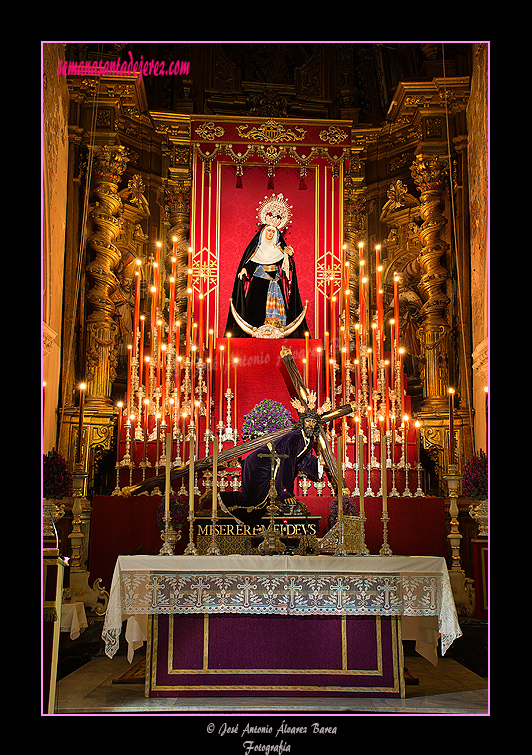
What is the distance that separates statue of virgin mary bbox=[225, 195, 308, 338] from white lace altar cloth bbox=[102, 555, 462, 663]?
6399 mm

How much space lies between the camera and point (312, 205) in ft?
36.8

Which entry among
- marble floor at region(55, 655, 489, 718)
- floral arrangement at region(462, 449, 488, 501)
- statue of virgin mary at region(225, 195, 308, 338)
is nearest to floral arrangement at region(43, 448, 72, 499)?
marble floor at region(55, 655, 489, 718)

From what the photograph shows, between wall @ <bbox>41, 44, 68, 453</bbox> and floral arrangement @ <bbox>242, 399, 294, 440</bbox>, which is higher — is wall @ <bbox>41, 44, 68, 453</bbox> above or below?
above

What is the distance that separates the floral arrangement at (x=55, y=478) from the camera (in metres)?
6.31

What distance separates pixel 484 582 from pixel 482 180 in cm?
505

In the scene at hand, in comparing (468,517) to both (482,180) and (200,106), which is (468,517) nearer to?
(482,180)

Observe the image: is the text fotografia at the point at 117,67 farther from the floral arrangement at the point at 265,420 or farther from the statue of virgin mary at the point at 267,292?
the floral arrangement at the point at 265,420

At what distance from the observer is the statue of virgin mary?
10555 mm

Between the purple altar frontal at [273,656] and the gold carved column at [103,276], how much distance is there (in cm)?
517

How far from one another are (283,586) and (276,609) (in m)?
0.14

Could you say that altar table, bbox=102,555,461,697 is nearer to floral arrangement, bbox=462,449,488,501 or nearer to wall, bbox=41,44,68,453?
floral arrangement, bbox=462,449,488,501

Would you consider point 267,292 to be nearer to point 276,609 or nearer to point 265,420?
point 265,420

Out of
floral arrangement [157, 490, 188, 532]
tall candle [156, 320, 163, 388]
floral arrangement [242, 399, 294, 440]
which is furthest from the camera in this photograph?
→ tall candle [156, 320, 163, 388]

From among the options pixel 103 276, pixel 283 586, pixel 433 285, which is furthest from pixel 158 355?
pixel 283 586
